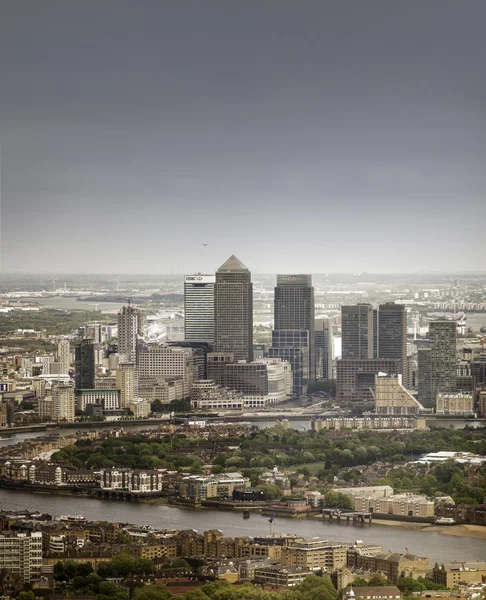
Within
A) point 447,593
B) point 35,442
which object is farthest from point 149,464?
point 447,593

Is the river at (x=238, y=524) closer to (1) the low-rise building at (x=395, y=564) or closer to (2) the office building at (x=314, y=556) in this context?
(1) the low-rise building at (x=395, y=564)

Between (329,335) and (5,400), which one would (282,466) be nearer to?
(5,400)

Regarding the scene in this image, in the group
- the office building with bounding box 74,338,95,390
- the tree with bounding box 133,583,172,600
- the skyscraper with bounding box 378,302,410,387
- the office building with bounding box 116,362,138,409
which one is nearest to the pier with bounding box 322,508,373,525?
the tree with bounding box 133,583,172,600

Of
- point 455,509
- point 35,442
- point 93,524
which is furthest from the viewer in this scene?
point 35,442

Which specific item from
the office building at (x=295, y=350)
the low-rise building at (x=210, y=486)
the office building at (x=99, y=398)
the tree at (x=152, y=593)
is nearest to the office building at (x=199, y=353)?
the office building at (x=295, y=350)

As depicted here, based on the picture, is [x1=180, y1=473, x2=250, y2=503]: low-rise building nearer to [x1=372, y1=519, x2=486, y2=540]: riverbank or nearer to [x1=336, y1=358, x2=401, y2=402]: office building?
[x1=372, y1=519, x2=486, y2=540]: riverbank

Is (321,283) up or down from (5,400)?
up

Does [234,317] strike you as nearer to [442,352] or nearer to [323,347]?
[323,347]
